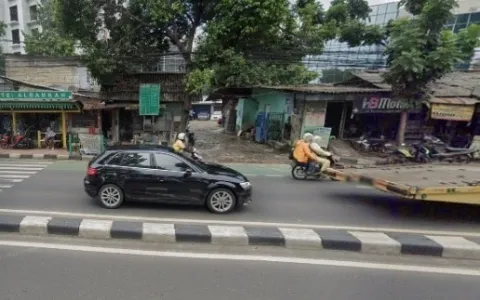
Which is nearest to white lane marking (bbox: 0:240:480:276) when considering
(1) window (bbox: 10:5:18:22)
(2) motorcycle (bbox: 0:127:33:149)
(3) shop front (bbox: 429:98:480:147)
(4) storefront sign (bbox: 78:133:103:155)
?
(4) storefront sign (bbox: 78:133:103:155)

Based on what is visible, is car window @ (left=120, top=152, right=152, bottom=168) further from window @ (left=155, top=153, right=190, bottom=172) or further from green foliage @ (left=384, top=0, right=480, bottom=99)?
green foliage @ (left=384, top=0, right=480, bottom=99)

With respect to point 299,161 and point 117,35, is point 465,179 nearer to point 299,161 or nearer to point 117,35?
point 299,161

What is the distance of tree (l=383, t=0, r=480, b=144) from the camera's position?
40.2 ft

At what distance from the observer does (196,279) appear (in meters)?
3.81

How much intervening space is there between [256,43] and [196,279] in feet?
43.8

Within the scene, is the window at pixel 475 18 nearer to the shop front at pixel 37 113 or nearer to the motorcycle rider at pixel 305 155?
the motorcycle rider at pixel 305 155

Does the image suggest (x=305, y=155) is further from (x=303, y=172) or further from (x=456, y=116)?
(x=456, y=116)

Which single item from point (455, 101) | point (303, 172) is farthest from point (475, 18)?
point (303, 172)

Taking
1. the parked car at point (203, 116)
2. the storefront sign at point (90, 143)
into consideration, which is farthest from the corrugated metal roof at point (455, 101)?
the parked car at point (203, 116)

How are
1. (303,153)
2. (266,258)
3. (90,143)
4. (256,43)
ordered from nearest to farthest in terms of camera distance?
(266,258) → (303,153) → (90,143) → (256,43)

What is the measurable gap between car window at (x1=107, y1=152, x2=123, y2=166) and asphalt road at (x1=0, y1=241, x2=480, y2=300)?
249 cm

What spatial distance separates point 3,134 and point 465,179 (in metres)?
19.4

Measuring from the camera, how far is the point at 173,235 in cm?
495

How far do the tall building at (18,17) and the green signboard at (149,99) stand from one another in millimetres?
34773
